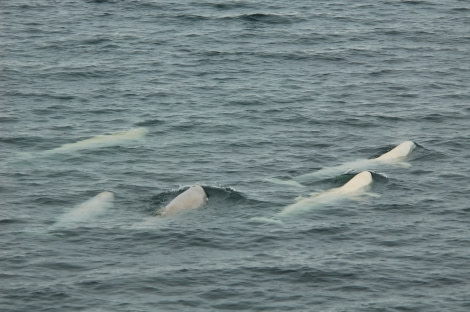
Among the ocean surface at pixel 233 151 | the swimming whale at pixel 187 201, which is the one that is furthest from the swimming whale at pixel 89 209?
the swimming whale at pixel 187 201

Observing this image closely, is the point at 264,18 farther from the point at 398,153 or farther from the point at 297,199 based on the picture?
the point at 297,199

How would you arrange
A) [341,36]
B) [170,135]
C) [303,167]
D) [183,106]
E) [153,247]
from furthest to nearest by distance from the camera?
[341,36], [183,106], [170,135], [303,167], [153,247]

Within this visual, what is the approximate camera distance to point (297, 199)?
154 feet

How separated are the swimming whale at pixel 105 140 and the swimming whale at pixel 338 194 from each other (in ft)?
37.7

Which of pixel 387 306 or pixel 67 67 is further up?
pixel 67 67

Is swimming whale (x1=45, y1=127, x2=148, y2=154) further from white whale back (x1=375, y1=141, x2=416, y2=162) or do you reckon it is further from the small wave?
the small wave

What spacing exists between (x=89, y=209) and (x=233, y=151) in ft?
33.5

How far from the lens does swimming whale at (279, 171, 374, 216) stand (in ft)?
151

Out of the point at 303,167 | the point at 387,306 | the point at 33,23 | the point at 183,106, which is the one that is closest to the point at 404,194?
the point at 303,167

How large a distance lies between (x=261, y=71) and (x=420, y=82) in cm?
951

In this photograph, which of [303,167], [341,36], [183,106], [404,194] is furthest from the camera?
[341,36]

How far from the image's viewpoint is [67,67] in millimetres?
64875

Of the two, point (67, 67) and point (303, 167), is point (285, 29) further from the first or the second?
point (303, 167)

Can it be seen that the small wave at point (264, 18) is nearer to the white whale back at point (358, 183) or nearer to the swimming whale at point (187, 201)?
the white whale back at point (358, 183)
